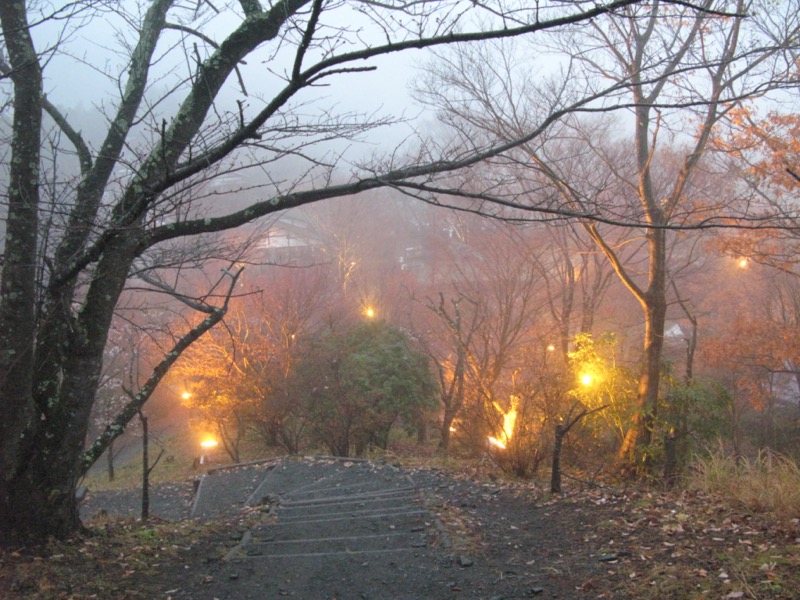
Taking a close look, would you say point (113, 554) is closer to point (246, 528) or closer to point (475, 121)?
point (246, 528)

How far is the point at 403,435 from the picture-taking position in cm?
1839

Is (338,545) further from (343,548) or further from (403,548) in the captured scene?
(403,548)

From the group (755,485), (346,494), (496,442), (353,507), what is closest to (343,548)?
(353,507)

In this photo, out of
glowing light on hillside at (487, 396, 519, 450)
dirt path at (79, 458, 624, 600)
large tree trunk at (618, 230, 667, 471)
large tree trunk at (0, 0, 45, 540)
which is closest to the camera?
dirt path at (79, 458, 624, 600)

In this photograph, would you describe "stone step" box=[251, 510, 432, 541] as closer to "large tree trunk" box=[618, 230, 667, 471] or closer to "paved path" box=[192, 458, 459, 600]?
"paved path" box=[192, 458, 459, 600]

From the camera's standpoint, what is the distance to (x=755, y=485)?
4941mm

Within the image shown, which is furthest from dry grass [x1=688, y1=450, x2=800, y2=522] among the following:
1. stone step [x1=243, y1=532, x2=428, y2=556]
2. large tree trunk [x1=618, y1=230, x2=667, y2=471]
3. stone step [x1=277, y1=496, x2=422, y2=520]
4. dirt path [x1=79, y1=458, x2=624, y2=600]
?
large tree trunk [x1=618, y1=230, x2=667, y2=471]

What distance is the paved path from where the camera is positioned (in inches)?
155

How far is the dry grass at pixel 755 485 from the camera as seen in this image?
14.6 ft

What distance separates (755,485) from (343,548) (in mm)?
3434

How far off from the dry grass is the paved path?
246 cm

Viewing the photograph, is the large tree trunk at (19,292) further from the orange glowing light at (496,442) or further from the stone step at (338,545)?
the orange glowing light at (496,442)

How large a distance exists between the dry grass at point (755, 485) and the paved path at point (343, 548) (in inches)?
96.9

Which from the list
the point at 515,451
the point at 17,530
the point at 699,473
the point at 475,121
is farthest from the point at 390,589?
the point at 475,121
